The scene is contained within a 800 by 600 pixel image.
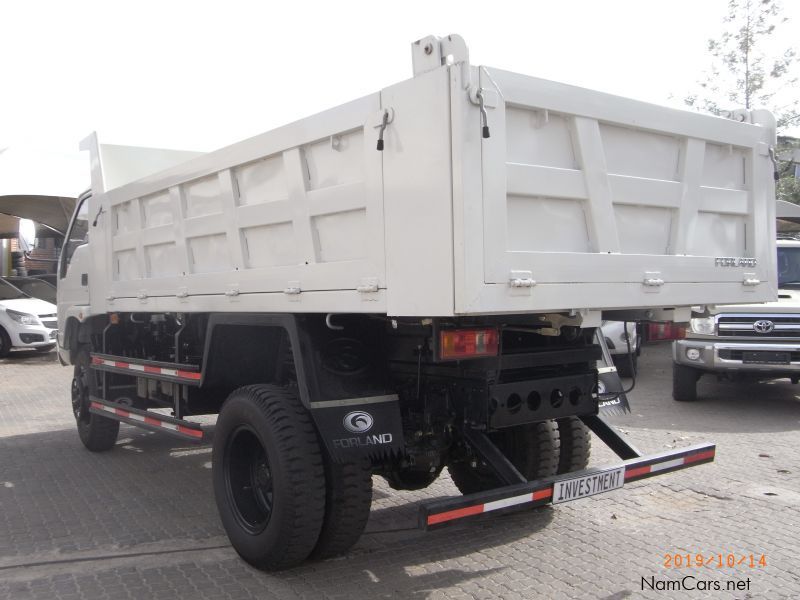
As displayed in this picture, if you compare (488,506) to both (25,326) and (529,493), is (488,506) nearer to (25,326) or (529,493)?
(529,493)

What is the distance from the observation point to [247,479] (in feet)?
14.6

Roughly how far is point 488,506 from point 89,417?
5.24m

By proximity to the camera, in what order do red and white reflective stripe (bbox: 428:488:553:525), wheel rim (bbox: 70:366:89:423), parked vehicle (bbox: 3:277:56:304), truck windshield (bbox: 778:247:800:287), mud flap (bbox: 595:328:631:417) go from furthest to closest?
parked vehicle (bbox: 3:277:56:304) < truck windshield (bbox: 778:247:800:287) < wheel rim (bbox: 70:366:89:423) < mud flap (bbox: 595:328:631:417) < red and white reflective stripe (bbox: 428:488:553:525)

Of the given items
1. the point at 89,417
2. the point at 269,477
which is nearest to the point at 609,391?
the point at 269,477

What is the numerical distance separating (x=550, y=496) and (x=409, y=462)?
94 cm

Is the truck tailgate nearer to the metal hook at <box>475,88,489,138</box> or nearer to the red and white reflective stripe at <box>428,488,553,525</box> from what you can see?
the metal hook at <box>475,88,489,138</box>

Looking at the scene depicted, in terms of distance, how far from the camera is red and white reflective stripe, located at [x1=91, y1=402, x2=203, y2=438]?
5216 millimetres

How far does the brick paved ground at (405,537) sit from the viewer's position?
393 centimetres

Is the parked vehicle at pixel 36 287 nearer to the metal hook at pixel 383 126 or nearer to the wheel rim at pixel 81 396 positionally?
the wheel rim at pixel 81 396

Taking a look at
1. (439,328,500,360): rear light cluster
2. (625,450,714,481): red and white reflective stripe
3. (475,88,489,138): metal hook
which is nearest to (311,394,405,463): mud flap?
(439,328,500,360): rear light cluster

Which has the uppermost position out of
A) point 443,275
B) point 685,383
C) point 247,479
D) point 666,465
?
point 443,275

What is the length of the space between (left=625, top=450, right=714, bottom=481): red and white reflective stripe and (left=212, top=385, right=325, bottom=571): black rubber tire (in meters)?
1.69

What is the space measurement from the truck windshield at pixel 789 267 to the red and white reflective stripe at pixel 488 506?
7800 mm
